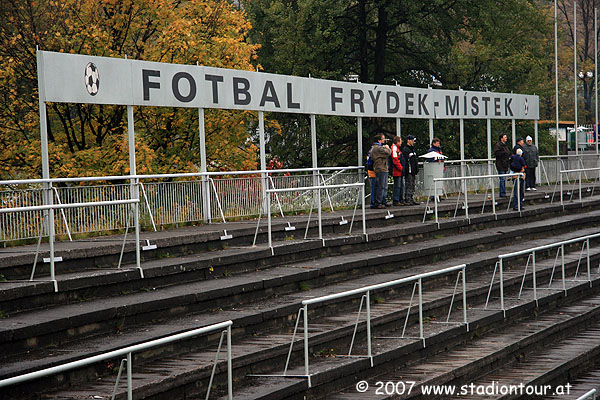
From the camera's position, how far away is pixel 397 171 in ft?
72.2

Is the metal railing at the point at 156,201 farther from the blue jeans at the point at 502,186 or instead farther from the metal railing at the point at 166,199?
the blue jeans at the point at 502,186

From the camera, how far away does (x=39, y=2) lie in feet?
86.5

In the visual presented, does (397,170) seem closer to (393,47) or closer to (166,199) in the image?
(166,199)

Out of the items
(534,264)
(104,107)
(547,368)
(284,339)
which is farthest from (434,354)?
(104,107)

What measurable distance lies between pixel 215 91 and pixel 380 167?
4.47 metres

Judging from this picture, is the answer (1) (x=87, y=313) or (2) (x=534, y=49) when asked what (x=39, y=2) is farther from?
(2) (x=534, y=49)

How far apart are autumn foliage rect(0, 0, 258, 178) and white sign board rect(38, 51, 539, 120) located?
12.8ft

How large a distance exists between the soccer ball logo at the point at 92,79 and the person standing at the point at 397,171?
815 centimetres

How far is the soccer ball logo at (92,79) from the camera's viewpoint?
52.2 feet

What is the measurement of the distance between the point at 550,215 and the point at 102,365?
63.4 feet

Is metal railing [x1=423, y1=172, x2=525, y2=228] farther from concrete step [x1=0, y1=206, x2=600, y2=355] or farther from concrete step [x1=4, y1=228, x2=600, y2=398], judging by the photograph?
concrete step [x1=4, y1=228, x2=600, y2=398]

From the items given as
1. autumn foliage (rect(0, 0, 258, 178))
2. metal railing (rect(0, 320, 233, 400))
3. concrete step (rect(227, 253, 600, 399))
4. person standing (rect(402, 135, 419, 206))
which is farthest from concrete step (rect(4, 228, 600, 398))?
autumn foliage (rect(0, 0, 258, 178))

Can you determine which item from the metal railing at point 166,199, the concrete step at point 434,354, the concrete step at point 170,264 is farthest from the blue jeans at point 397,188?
the concrete step at point 434,354

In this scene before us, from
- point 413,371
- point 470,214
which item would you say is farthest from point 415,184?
point 413,371
